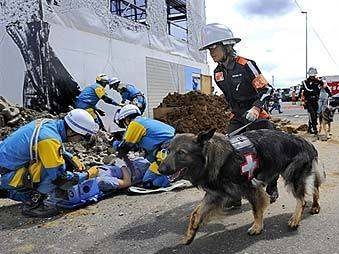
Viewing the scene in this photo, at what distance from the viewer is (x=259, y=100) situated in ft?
16.9

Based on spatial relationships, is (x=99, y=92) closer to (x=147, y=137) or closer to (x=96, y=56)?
(x=96, y=56)

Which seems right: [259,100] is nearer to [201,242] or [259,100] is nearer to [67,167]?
[201,242]

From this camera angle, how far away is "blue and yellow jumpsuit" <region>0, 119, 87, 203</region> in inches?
194

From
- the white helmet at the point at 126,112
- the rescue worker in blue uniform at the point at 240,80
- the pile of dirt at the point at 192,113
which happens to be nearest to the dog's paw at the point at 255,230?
the rescue worker in blue uniform at the point at 240,80

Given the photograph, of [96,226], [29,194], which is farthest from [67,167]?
[96,226]

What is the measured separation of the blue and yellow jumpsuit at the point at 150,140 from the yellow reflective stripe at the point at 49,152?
134 centimetres

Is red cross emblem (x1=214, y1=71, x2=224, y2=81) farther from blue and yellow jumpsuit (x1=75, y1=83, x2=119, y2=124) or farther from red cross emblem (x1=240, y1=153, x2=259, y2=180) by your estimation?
blue and yellow jumpsuit (x1=75, y1=83, x2=119, y2=124)

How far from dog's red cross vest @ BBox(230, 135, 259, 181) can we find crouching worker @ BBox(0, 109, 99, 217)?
180cm

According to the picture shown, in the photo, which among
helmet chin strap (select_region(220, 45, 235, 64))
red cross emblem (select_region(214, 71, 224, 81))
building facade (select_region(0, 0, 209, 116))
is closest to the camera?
helmet chin strap (select_region(220, 45, 235, 64))

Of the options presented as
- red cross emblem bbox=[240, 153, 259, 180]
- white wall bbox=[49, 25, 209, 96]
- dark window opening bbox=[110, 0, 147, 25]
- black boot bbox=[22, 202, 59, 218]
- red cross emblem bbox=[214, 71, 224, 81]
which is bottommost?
black boot bbox=[22, 202, 59, 218]

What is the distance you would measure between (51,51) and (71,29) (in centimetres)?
101

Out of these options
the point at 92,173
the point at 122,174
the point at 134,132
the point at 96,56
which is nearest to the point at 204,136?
the point at 134,132

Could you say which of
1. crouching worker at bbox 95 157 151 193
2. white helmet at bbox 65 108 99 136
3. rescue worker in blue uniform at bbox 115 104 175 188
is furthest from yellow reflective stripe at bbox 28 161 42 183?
rescue worker in blue uniform at bbox 115 104 175 188

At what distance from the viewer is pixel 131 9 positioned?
1487 cm
